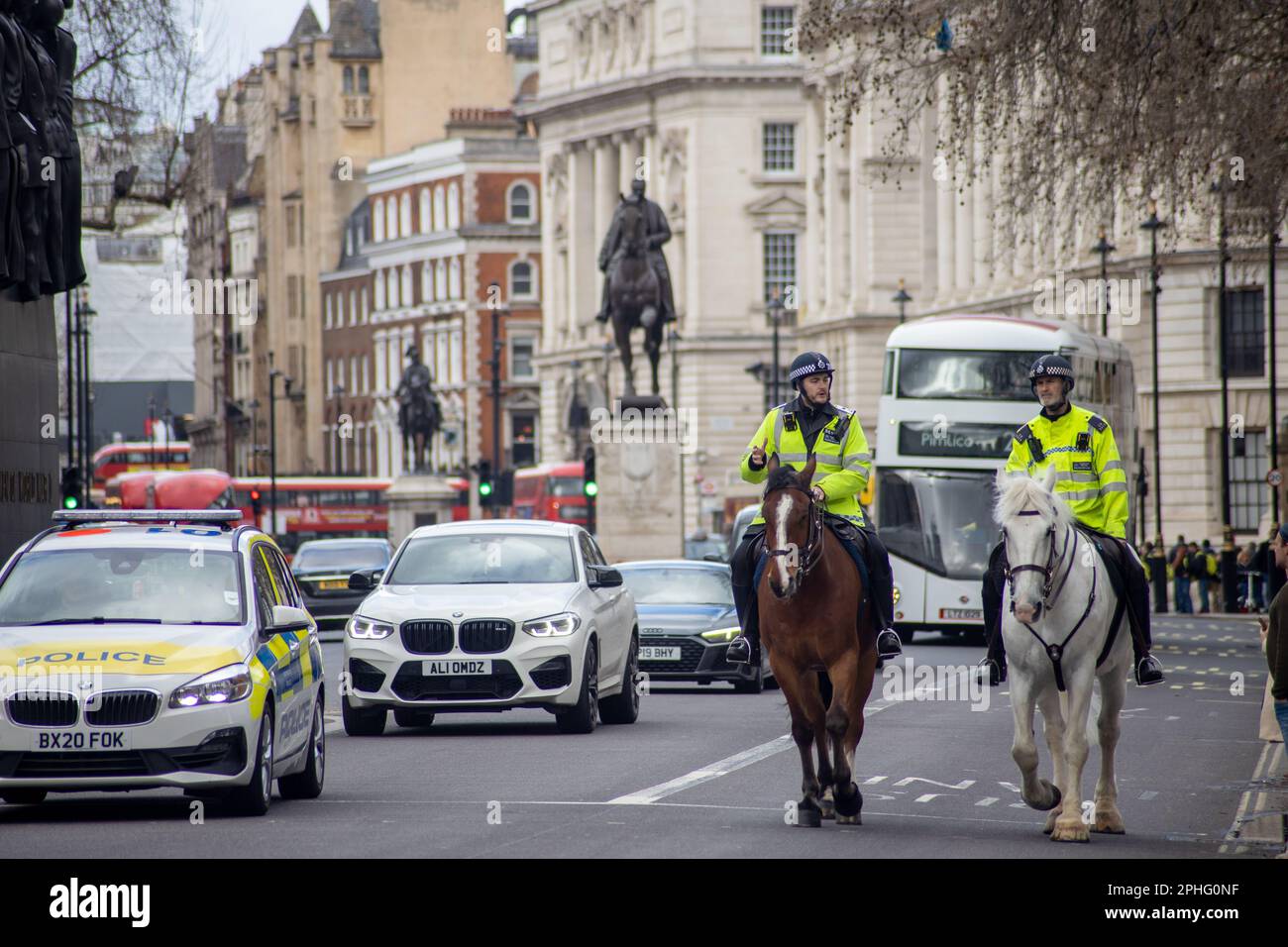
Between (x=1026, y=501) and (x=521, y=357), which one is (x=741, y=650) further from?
(x=521, y=357)

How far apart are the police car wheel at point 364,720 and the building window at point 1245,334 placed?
50.7 meters

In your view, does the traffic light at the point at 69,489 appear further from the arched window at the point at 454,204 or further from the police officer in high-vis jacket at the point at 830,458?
the arched window at the point at 454,204

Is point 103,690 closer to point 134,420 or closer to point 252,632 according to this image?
point 252,632

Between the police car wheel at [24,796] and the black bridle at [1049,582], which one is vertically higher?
the black bridle at [1049,582]

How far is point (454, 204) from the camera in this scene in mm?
137625

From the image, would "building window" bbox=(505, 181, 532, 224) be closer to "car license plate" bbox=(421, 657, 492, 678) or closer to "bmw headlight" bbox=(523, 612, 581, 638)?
"bmw headlight" bbox=(523, 612, 581, 638)

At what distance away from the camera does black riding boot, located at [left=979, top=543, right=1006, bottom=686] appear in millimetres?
13961

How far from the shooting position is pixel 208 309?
561 ft

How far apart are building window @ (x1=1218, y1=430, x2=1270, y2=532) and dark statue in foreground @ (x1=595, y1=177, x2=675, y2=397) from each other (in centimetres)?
2241

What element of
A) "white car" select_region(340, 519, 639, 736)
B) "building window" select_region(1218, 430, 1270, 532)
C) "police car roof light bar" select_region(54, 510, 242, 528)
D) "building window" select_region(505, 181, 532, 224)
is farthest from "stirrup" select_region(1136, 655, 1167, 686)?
"building window" select_region(505, 181, 532, 224)

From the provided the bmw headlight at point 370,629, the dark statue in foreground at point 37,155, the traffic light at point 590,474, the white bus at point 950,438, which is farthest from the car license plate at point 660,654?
the traffic light at point 590,474

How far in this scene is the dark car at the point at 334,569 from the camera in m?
45.1

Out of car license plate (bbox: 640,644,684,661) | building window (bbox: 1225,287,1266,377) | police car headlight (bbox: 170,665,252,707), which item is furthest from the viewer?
building window (bbox: 1225,287,1266,377)
